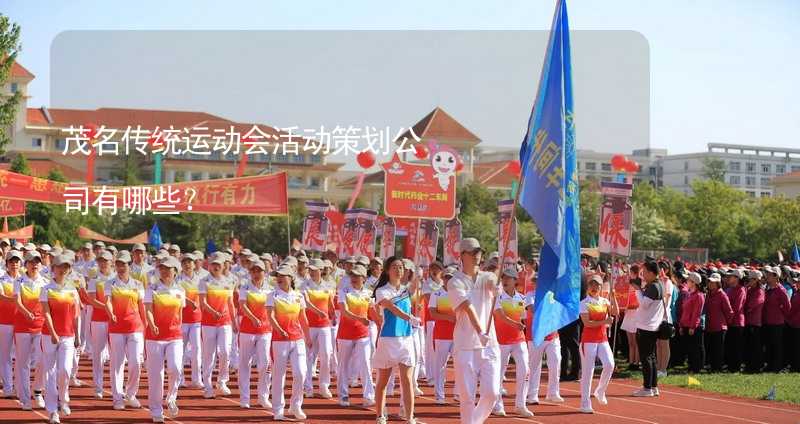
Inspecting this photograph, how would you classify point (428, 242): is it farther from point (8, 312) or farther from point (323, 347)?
point (8, 312)

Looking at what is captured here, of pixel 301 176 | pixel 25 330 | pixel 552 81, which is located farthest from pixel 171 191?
pixel 301 176

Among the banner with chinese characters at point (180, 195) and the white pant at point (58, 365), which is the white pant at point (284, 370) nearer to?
the white pant at point (58, 365)

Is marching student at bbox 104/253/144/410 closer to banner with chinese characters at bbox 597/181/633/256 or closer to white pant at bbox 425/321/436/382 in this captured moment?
white pant at bbox 425/321/436/382

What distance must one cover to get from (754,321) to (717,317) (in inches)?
26.1

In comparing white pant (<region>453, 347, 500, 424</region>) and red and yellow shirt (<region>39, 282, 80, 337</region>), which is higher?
red and yellow shirt (<region>39, 282, 80, 337</region>)

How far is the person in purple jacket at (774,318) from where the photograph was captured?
20.4 m

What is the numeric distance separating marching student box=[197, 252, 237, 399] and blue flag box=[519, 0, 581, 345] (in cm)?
647

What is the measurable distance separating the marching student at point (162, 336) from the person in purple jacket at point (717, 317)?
10809mm

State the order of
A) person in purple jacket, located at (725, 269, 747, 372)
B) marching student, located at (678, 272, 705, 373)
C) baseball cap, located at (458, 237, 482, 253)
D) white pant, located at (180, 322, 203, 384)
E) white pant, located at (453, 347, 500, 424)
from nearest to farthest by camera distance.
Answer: white pant, located at (453, 347, 500, 424)
baseball cap, located at (458, 237, 482, 253)
white pant, located at (180, 322, 203, 384)
marching student, located at (678, 272, 705, 373)
person in purple jacket, located at (725, 269, 747, 372)

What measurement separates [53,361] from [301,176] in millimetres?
101384

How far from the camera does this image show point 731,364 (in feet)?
68.0

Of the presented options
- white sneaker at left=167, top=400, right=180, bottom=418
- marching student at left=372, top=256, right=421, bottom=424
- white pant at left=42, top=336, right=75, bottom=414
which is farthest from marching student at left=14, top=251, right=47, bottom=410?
marching student at left=372, top=256, right=421, bottom=424

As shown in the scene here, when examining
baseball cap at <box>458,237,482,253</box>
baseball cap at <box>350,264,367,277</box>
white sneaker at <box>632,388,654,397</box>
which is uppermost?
baseball cap at <box>458,237,482,253</box>

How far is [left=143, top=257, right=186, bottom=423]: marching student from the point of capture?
12820mm
